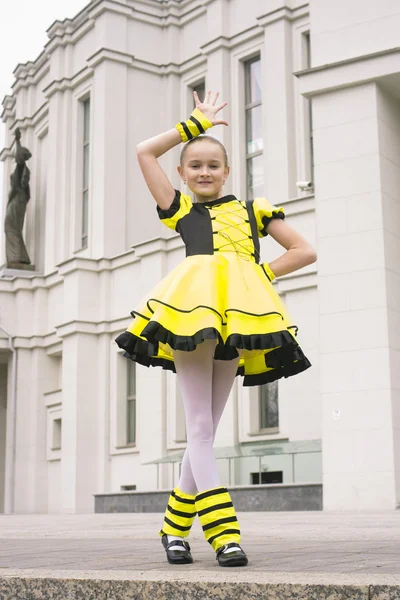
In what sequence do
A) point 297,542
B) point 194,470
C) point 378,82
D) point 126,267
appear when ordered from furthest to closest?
point 126,267
point 378,82
point 297,542
point 194,470

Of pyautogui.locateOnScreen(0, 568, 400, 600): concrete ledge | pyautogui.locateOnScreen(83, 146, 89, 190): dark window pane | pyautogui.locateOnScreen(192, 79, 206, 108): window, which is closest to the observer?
pyautogui.locateOnScreen(0, 568, 400, 600): concrete ledge

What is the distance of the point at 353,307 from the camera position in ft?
47.2

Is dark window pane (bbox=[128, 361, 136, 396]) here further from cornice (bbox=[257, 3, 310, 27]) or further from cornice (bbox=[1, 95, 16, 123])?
cornice (bbox=[1, 95, 16, 123])

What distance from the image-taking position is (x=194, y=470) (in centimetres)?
411

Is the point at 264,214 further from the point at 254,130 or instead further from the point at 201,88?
the point at 201,88

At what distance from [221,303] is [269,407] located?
1740cm

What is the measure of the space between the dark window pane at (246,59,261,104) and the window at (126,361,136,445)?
8220mm

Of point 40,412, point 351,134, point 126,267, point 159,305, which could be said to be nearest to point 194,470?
point 159,305

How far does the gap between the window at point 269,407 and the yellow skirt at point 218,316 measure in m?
16.9

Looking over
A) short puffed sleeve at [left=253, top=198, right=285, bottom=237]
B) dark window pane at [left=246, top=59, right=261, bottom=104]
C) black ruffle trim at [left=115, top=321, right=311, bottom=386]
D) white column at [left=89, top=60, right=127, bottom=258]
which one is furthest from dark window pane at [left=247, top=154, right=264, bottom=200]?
black ruffle trim at [left=115, top=321, right=311, bottom=386]

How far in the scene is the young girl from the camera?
4055 mm

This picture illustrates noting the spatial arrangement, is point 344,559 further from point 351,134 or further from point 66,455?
point 66,455

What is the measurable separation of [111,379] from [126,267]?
10.3ft

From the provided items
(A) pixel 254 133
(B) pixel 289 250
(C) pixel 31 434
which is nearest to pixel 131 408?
(C) pixel 31 434
